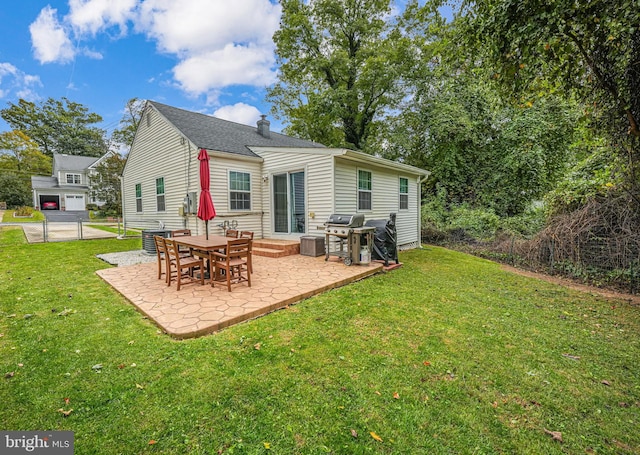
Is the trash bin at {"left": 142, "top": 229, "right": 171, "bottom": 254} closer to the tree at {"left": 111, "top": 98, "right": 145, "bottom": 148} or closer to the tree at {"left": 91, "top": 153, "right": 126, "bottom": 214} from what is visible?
the tree at {"left": 91, "top": 153, "right": 126, "bottom": 214}

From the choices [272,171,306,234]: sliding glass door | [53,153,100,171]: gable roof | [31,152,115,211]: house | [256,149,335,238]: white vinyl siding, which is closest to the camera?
[256,149,335,238]: white vinyl siding

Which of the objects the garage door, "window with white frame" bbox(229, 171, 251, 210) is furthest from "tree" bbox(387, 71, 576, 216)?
the garage door

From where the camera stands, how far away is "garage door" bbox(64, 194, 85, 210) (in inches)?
1085

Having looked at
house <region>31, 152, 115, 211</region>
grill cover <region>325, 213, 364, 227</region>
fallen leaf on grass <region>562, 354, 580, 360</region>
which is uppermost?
house <region>31, 152, 115, 211</region>

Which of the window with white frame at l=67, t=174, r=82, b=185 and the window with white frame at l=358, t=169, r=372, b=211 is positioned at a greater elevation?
the window with white frame at l=67, t=174, r=82, b=185

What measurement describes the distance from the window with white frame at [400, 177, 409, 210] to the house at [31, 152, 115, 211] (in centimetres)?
2850

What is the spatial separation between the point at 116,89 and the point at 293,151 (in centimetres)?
2538

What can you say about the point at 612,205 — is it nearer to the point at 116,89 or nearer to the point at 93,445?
the point at 93,445

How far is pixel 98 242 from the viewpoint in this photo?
10.1 meters

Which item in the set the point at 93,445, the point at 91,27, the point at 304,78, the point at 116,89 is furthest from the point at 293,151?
the point at 116,89

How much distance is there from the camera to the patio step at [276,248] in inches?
295

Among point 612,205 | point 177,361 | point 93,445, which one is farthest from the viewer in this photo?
point 612,205

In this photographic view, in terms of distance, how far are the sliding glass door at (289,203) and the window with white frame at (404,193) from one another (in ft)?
14.3

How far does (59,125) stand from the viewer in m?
35.3
